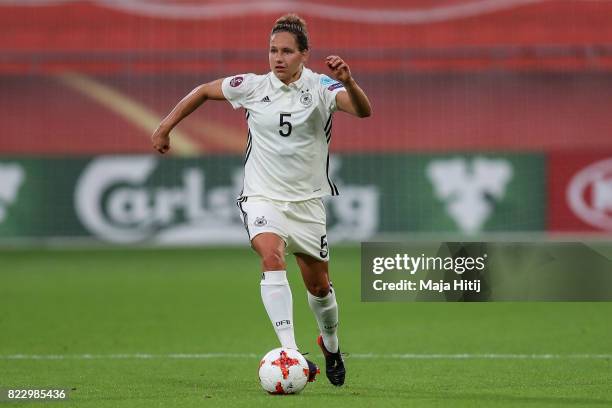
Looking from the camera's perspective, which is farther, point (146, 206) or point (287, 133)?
point (146, 206)

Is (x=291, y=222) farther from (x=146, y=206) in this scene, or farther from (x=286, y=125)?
(x=146, y=206)

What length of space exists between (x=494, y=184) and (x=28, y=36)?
30.3 ft

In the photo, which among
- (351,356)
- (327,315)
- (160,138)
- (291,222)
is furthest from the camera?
(351,356)

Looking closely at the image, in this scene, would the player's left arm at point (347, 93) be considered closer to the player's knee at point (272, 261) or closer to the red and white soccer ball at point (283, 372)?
the player's knee at point (272, 261)

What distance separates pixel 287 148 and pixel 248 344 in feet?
10.0

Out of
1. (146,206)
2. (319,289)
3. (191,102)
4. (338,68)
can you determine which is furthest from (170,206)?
(338,68)

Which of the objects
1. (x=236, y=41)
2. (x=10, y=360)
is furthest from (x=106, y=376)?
(x=236, y=41)

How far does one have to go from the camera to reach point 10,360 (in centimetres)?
877

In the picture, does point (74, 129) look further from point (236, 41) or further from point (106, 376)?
point (106, 376)

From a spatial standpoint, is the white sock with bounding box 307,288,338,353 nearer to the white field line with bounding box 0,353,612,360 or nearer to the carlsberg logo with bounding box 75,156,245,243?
the white field line with bounding box 0,353,612,360

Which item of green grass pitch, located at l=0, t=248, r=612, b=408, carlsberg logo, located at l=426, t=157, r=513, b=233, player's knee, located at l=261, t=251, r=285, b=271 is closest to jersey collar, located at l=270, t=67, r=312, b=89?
player's knee, located at l=261, t=251, r=285, b=271

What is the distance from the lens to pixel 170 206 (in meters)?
19.0

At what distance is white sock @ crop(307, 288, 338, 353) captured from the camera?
7383 millimetres

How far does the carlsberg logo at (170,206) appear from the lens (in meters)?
18.9
